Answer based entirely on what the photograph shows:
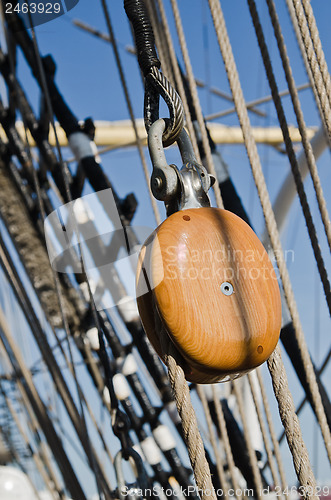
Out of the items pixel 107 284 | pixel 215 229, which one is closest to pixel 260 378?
pixel 215 229

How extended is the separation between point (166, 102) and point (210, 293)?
0.62 ft

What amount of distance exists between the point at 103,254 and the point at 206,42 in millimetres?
1567

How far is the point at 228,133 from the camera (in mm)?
8352

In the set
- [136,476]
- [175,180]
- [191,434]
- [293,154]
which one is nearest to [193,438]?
[191,434]

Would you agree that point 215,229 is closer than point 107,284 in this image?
Yes

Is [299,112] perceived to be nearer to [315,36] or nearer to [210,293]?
[315,36]

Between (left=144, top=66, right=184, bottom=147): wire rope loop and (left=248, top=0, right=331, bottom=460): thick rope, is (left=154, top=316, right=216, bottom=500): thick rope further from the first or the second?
(left=248, top=0, right=331, bottom=460): thick rope

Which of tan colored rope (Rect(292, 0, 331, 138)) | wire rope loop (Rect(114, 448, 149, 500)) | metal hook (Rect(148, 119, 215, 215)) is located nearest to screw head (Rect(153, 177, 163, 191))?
metal hook (Rect(148, 119, 215, 215))

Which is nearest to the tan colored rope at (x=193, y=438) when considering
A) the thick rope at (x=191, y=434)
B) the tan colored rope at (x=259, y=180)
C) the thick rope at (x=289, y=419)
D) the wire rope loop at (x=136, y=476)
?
the thick rope at (x=191, y=434)

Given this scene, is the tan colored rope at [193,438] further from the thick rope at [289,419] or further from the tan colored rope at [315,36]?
the tan colored rope at [315,36]

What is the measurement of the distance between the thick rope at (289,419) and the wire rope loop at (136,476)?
687 mm

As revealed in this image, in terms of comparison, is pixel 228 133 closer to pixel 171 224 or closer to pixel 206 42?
pixel 206 42

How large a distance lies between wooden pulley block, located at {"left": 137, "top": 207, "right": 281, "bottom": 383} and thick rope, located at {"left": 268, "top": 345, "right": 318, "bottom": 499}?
2.0 inches

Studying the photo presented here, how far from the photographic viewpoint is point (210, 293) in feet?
1.90
